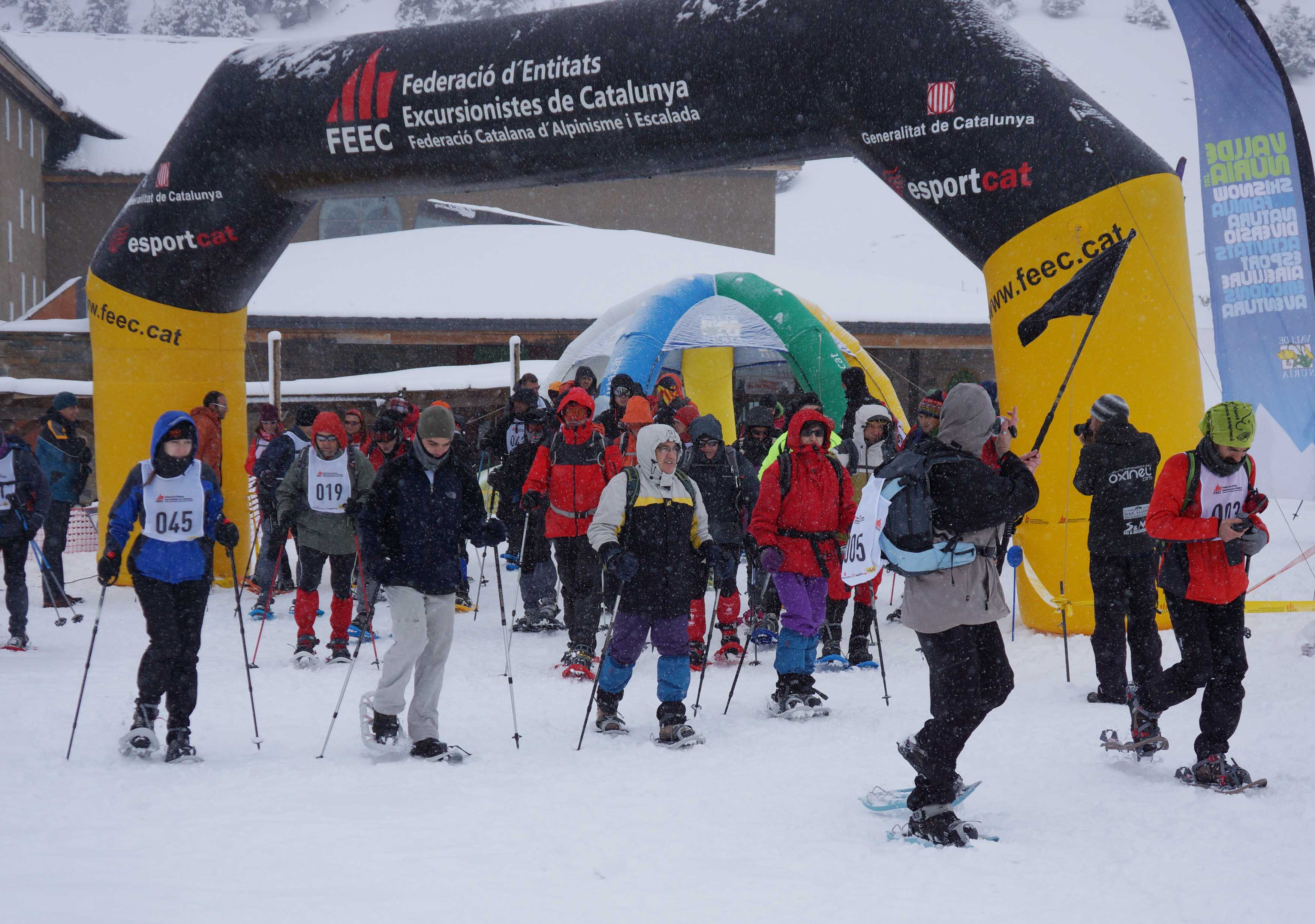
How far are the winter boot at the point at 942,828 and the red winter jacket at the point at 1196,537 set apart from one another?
56.0 inches

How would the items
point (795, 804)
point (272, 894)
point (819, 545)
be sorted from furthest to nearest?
point (819, 545) → point (795, 804) → point (272, 894)

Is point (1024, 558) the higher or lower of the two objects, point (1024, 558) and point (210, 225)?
the lower

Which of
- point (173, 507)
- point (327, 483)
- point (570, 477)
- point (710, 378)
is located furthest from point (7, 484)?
point (710, 378)

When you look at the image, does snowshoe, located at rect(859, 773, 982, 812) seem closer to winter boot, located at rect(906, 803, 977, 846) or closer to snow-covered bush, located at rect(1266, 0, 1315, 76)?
winter boot, located at rect(906, 803, 977, 846)

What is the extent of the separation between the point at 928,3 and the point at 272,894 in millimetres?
6733

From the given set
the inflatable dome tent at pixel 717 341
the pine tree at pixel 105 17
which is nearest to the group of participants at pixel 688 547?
the inflatable dome tent at pixel 717 341

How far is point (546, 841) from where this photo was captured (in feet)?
14.2

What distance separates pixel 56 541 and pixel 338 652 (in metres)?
3.35

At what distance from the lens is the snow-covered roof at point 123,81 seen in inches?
1109

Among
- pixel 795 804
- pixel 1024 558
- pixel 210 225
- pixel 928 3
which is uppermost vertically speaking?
pixel 928 3

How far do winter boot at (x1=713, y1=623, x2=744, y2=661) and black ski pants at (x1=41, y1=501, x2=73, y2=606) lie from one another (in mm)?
5423

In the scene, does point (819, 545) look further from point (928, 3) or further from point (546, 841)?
point (928, 3)

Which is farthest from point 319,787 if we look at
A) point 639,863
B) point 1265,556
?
point 1265,556

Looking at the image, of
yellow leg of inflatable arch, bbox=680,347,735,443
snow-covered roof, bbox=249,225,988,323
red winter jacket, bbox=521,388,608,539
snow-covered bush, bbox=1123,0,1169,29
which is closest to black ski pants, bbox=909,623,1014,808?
red winter jacket, bbox=521,388,608,539
